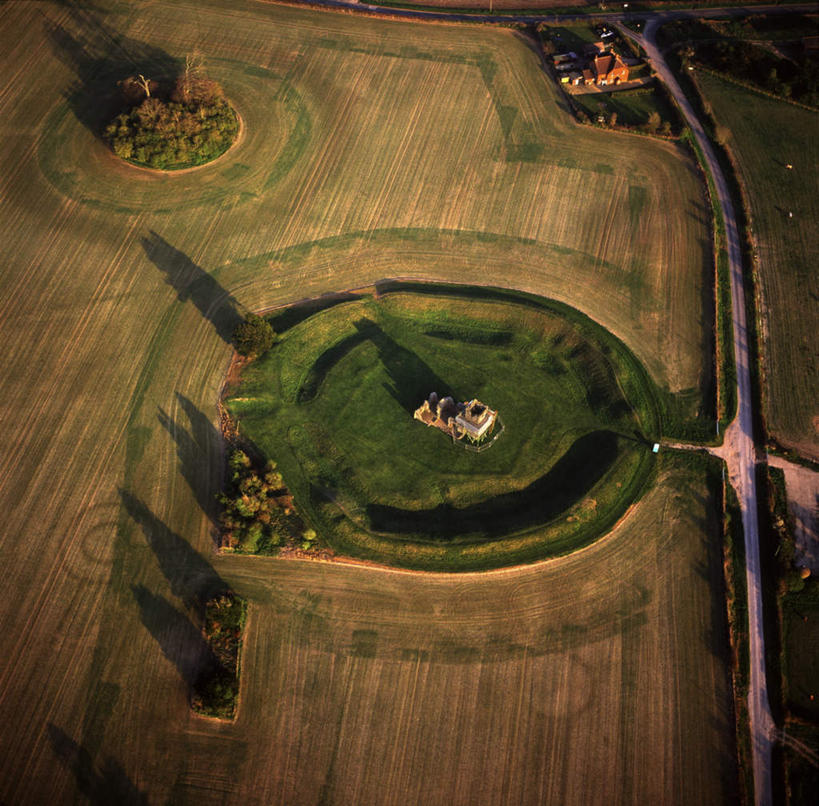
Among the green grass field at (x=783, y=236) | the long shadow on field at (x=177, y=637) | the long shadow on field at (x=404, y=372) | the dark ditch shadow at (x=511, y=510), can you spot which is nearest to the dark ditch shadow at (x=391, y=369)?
the long shadow on field at (x=404, y=372)

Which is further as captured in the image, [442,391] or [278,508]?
[442,391]

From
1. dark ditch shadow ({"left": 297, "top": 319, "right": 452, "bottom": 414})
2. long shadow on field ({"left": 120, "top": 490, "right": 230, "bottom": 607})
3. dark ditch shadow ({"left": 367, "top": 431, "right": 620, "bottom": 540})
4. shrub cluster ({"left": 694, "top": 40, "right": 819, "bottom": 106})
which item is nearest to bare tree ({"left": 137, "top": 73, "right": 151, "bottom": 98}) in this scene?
dark ditch shadow ({"left": 297, "top": 319, "right": 452, "bottom": 414})

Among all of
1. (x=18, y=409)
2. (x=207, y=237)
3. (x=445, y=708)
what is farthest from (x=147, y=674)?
(x=207, y=237)

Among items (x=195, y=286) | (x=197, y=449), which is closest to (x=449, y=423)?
(x=197, y=449)

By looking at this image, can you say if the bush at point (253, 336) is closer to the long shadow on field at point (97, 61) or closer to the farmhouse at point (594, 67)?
the long shadow on field at point (97, 61)

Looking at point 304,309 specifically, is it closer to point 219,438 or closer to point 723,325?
point 219,438

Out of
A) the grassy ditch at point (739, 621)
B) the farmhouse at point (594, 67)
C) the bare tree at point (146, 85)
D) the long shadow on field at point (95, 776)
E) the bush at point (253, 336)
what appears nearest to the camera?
the long shadow on field at point (95, 776)

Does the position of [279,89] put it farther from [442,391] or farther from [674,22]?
[674,22]
